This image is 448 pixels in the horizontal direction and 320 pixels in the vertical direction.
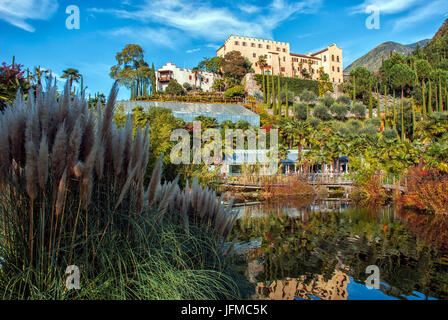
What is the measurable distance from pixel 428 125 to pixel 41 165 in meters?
17.0

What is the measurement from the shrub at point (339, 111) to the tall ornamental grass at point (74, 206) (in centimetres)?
4022

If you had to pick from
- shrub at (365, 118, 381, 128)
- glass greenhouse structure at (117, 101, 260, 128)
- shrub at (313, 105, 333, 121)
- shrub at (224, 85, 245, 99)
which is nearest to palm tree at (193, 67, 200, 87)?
shrub at (224, 85, 245, 99)

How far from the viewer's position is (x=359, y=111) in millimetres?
38500

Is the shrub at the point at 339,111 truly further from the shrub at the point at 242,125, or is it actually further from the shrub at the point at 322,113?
the shrub at the point at 242,125

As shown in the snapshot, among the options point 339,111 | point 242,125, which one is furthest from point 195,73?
point 242,125

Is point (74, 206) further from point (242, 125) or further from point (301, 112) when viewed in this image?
point (301, 112)

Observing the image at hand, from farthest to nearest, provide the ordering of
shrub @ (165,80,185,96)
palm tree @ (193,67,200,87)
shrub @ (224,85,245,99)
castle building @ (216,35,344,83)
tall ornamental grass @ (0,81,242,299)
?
1. castle building @ (216,35,344,83)
2. palm tree @ (193,67,200,87)
3. shrub @ (165,80,185,96)
4. shrub @ (224,85,245,99)
5. tall ornamental grass @ (0,81,242,299)

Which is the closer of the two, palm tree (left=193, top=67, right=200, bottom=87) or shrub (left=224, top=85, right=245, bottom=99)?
shrub (left=224, top=85, right=245, bottom=99)

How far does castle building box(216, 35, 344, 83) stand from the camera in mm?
54812

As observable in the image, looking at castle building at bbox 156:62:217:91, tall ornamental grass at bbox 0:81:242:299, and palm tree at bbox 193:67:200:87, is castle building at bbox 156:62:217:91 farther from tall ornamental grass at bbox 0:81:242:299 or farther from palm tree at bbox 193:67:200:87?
tall ornamental grass at bbox 0:81:242:299

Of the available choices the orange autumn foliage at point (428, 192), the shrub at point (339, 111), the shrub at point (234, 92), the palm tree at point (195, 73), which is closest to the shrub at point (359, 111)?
the shrub at point (339, 111)

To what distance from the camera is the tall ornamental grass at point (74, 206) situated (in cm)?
141

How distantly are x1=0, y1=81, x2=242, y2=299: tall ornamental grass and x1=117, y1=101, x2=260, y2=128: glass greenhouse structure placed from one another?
1103 inches
